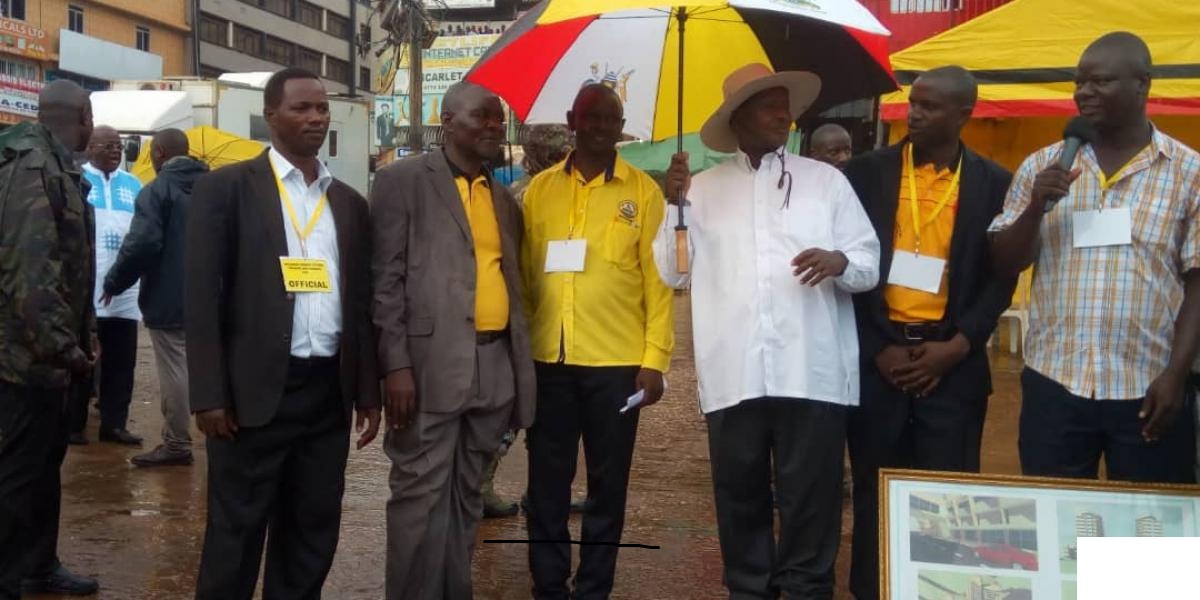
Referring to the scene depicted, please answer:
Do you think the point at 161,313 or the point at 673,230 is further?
the point at 161,313

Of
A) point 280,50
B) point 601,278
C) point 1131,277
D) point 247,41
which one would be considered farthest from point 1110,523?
point 280,50

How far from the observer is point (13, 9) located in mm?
39156

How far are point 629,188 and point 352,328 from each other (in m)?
1.24

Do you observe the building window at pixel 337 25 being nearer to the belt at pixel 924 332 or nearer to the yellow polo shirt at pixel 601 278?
the yellow polo shirt at pixel 601 278

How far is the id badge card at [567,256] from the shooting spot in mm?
4293

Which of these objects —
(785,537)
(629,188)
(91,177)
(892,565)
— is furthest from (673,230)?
(91,177)

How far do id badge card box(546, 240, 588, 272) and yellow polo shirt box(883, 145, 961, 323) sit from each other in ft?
3.69

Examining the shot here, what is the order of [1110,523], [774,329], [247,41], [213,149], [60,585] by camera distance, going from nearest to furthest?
[1110,523] → [774,329] → [60,585] → [213,149] → [247,41]

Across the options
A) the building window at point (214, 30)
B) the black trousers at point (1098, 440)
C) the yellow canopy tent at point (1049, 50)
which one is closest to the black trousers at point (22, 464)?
the black trousers at point (1098, 440)

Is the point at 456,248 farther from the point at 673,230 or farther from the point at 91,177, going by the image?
the point at 91,177

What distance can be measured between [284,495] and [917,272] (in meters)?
2.33

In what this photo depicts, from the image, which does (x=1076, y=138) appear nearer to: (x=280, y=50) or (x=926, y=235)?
(x=926, y=235)

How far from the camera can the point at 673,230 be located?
13.3 ft

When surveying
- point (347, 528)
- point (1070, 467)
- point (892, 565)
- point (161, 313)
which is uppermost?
point (161, 313)
